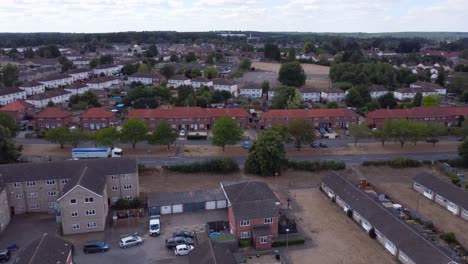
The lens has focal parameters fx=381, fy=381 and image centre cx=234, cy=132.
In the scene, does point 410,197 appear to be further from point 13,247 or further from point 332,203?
point 13,247

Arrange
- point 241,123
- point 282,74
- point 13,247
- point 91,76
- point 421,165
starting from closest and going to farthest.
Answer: point 13,247 < point 421,165 < point 241,123 < point 282,74 < point 91,76

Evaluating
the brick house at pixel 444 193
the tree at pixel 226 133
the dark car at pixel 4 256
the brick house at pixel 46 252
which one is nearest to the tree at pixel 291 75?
the tree at pixel 226 133

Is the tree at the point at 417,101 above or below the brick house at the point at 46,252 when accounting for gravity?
above

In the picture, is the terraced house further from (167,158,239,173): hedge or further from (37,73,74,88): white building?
(37,73,74,88): white building

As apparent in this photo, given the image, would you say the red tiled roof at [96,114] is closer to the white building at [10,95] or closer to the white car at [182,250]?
the white building at [10,95]

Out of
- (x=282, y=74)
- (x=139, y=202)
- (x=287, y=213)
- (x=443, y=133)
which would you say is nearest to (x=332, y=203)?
(x=287, y=213)

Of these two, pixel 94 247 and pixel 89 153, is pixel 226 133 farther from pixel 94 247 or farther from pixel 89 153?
pixel 94 247
